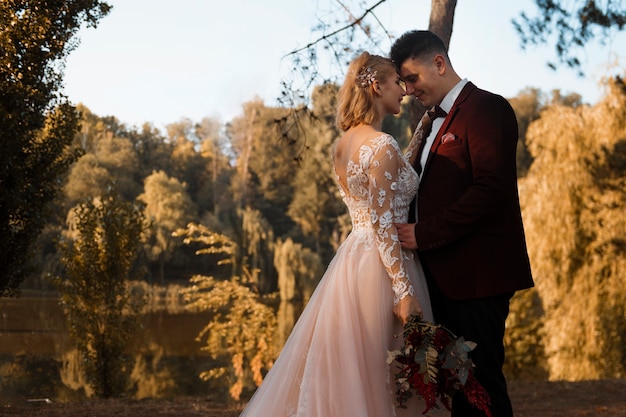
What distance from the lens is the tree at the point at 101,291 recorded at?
12.2 meters

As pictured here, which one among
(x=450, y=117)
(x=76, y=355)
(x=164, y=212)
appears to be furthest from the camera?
(x=164, y=212)

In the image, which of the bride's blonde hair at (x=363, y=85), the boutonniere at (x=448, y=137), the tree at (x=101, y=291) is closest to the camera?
the boutonniere at (x=448, y=137)

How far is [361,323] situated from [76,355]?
18081 mm

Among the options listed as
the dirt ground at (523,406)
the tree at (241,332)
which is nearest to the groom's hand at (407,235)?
the dirt ground at (523,406)

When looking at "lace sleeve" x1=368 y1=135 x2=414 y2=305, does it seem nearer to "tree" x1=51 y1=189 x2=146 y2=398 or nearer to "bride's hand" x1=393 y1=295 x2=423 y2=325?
"bride's hand" x1=393 y1=295 x2=423 y2=325

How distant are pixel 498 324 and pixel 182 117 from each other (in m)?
44.7

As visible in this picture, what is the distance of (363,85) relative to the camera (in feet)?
11.1

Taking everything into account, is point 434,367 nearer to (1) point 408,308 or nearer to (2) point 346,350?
(1) point 408,308

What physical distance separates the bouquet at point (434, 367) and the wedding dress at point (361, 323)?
14 centimetres

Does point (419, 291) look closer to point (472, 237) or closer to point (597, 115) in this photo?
point (472, 237)

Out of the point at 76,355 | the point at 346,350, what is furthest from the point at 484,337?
the point at 76,355

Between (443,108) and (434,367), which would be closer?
(434,367)

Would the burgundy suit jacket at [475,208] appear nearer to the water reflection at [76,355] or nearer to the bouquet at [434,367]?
the bouquet at [434,367]

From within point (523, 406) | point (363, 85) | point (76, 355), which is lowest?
point (523, 406)
